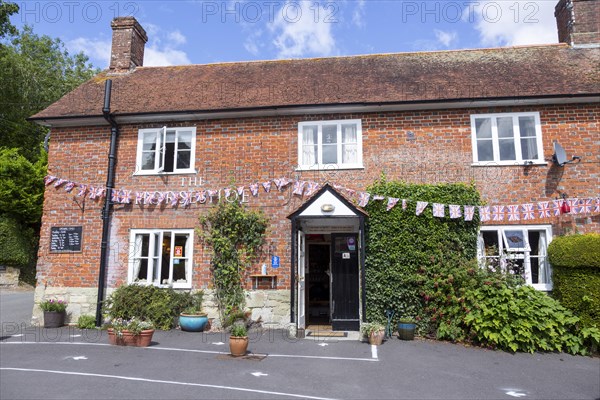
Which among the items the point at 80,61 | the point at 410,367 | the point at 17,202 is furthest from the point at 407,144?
the point at 80,61

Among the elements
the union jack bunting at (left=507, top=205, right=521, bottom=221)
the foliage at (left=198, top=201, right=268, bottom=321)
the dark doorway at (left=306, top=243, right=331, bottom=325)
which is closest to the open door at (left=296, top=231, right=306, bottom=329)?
the foliage at (left=198, top=201, right=268, bottom=321)

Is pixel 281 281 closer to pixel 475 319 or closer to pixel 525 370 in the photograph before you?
pixel 475 319

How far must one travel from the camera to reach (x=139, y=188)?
37.4 ft

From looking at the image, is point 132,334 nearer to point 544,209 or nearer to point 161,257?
point 161,257

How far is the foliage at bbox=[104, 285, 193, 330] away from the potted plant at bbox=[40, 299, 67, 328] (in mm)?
1147

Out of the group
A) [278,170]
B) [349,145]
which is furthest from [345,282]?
[349,145]

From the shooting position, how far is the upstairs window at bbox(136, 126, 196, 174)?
11.4m

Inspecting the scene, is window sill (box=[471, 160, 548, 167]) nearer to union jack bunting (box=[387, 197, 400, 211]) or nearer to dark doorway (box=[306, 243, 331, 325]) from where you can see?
union jack bunting (box=[387, 197, 400, 211])

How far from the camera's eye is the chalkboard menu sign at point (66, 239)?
11234 millimetres

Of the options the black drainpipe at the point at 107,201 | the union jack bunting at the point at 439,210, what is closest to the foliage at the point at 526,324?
the union jack bunting at the point at 439,210

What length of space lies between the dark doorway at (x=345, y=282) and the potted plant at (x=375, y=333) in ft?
3.83

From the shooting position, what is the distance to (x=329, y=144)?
436 inches

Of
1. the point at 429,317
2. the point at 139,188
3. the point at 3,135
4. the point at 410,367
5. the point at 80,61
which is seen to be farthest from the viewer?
the point at 80,61

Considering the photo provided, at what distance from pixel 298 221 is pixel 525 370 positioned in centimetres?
549
